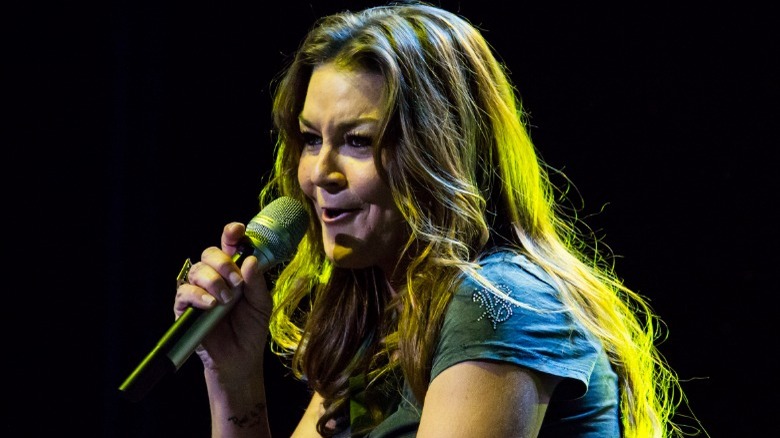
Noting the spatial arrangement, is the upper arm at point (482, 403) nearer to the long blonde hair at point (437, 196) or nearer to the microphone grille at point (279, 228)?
the long blonde hair at point (437, 196)

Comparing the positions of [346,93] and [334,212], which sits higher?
[346,93]

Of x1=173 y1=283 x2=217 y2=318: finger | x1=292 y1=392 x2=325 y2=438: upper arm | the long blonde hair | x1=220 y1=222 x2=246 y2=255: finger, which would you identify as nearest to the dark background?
the long blonde hair

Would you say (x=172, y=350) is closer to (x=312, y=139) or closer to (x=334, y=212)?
(x=334, y=212)

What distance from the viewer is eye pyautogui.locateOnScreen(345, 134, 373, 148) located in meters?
1.48

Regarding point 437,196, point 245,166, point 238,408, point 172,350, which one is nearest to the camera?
point 172,350

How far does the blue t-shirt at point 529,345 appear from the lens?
1299 millimetres

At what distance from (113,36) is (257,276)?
99cm

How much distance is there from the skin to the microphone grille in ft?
0.10

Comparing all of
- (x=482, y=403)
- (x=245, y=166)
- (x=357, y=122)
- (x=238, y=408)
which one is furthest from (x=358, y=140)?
(x=245, y=166)

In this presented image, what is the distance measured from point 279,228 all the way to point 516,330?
1.35 ft

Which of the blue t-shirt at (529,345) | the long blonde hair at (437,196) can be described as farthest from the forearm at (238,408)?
the blue t-shirt at (529,345)

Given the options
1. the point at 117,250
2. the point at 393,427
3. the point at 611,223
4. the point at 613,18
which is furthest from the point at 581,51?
the point at 117,250

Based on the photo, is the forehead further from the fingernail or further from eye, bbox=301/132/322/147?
the fingernail

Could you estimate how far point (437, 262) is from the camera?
143cm
